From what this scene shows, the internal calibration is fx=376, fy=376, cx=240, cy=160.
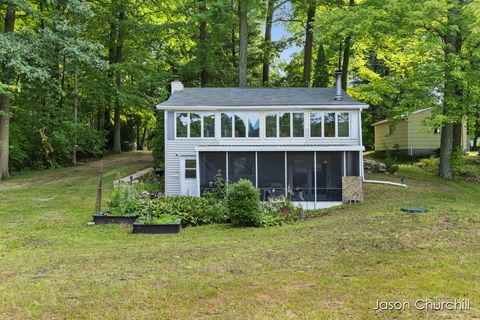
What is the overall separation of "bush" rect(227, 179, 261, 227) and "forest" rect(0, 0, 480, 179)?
8.21m

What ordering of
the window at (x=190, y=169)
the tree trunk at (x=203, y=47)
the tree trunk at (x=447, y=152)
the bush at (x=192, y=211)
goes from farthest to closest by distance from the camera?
the tree trunk at (x=203, y=47) → the tree trunk at (x=447, y=152) → the window at (x=190, y=169) → the bush at (x=192, y=211)

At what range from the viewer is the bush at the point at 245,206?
10.6 metres

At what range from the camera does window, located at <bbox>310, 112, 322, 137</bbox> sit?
15766 mm

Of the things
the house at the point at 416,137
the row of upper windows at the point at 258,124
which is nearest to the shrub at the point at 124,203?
the row of upper windows at the point at 258,124

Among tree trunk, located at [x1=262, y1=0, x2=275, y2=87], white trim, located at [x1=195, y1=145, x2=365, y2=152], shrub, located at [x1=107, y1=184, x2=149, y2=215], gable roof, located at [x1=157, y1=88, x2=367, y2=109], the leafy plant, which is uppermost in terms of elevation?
tree trunk, located at [x1=262, y1=0, x2=275, y2=87]

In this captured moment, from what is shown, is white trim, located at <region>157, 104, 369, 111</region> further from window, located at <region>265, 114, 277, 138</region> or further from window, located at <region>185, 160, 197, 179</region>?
window, located at <region>185, 160, 197, 179</region>

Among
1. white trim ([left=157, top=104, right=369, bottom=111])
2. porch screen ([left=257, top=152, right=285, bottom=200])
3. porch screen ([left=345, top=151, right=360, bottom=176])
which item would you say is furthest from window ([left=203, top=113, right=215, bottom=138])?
porch screen ([left=345, top=151, right=360, bottom=176])

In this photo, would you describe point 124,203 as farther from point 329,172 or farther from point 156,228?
point 329,172

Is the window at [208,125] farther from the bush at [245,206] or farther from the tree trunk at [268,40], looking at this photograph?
the tree trunk at [268,40]

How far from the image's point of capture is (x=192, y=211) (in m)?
11.4

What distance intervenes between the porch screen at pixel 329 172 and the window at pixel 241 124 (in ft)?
10.3

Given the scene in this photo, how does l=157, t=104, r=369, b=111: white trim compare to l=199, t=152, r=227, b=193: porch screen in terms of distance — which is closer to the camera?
l=199, t=152, r=227, b=193: porch screen

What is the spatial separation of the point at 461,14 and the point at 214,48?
1358 centimetres

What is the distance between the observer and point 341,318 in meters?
4.18
